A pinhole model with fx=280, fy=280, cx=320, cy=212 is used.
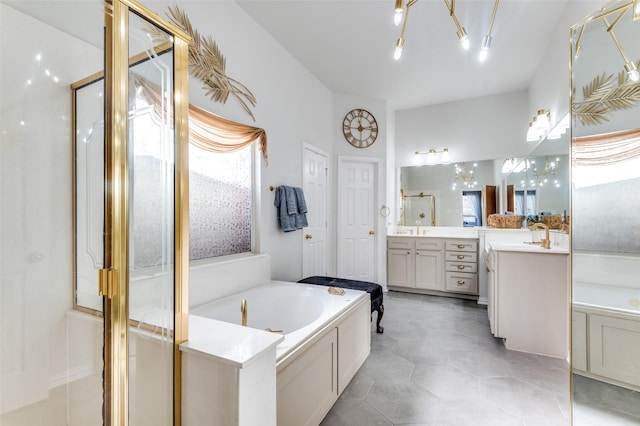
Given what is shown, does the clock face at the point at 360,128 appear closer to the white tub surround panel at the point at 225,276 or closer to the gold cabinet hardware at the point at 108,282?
the white tub surround panel at the point at 225,276

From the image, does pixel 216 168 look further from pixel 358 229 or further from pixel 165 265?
pixel 358 229

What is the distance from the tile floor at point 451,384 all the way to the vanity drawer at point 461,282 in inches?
38.8

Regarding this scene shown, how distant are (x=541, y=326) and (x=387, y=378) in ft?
4.79

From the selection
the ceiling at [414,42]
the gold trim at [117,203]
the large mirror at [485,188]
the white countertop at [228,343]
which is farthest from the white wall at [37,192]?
the large mirror at [485,188]

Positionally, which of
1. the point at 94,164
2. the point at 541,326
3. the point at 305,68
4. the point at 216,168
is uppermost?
the point at 305,68

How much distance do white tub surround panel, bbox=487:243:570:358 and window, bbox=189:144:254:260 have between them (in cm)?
230

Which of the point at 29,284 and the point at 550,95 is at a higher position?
the point at 550,95

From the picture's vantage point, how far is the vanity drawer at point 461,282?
383 centimetres

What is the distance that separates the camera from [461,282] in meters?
3.89

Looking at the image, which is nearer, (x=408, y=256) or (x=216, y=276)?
(x=216, y=276)

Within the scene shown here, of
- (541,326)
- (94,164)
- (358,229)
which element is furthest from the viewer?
(358,229)

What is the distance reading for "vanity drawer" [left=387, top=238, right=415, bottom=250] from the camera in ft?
13.8

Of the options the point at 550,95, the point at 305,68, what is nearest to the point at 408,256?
the point at 550,95

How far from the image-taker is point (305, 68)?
3.36 m
